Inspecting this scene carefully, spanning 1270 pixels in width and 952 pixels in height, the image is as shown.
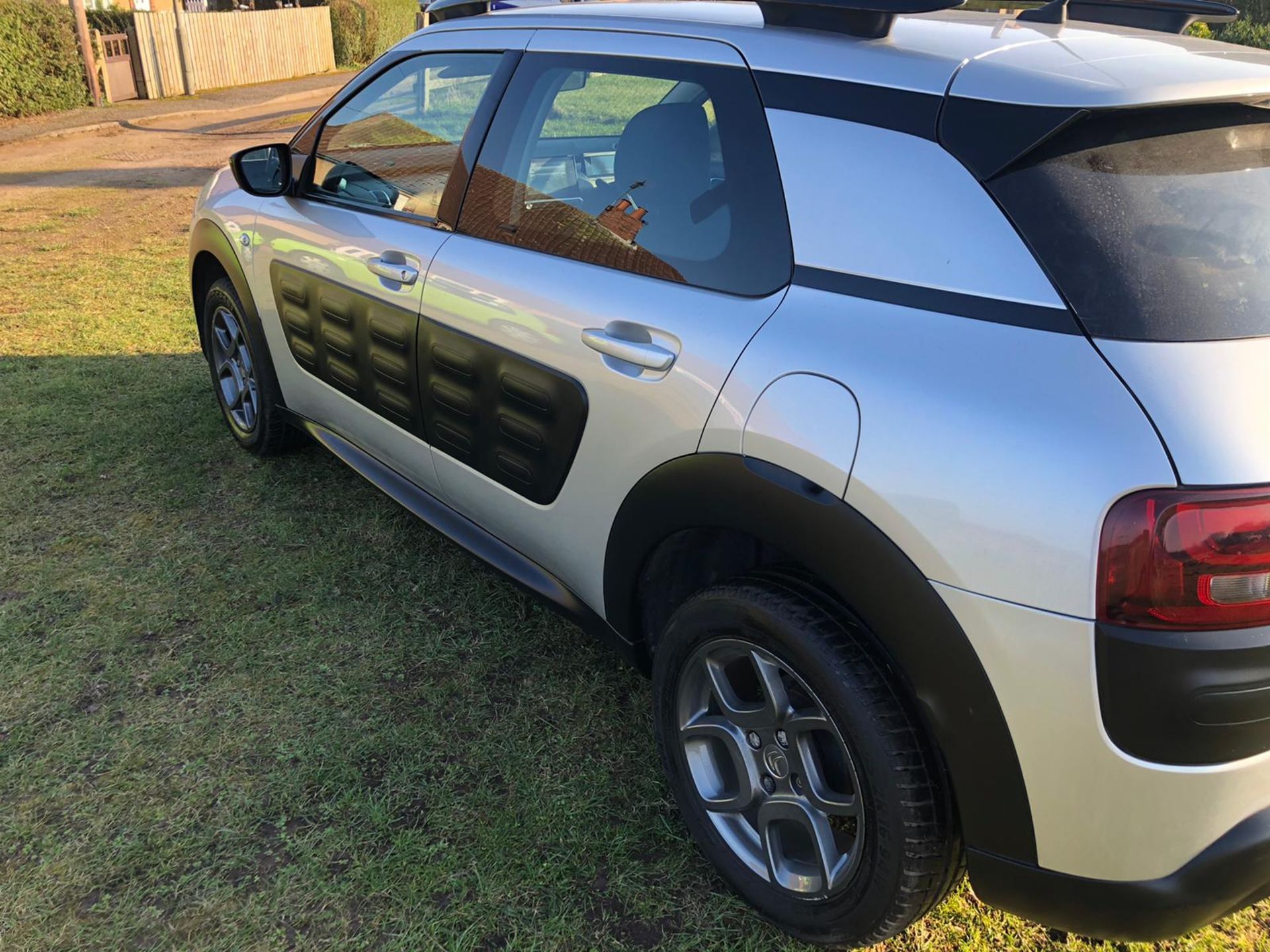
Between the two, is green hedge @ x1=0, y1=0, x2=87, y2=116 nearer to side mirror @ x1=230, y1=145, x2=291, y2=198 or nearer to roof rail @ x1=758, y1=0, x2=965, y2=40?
side mirror @ x1=230, y1=145, x2=291, y2=198

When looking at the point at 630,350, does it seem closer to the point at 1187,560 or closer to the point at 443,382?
the point at 443,382

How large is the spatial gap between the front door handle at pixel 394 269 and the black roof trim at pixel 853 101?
1264 mm

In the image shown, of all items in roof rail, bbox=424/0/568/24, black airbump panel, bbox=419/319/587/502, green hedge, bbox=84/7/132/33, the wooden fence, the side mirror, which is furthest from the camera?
green hedge, bbox=84/7/132/33

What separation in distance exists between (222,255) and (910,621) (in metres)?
3.40

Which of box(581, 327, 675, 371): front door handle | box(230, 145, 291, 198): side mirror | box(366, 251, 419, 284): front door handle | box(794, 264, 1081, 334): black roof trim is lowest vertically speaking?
box(366, 251, 419, 284): front door handle

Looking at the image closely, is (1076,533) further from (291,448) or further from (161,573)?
(291,448)

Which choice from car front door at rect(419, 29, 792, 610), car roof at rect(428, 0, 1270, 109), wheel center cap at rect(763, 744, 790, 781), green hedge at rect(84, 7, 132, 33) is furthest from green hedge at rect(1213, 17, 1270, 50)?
green hedge at rect(84, 7, 132, 33)

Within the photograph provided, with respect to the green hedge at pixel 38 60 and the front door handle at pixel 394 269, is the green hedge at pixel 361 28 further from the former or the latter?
the front door handle at pixel 394 269

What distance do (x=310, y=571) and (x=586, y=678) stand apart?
122 cm

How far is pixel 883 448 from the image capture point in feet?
5.66

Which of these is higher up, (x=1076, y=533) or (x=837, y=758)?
(x=1076, y=533)

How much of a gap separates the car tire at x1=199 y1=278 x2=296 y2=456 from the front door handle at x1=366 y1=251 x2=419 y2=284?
42.3 inches

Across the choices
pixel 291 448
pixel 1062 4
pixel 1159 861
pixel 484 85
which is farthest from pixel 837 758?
pixel 291 448

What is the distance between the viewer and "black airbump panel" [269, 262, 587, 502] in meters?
2.52
